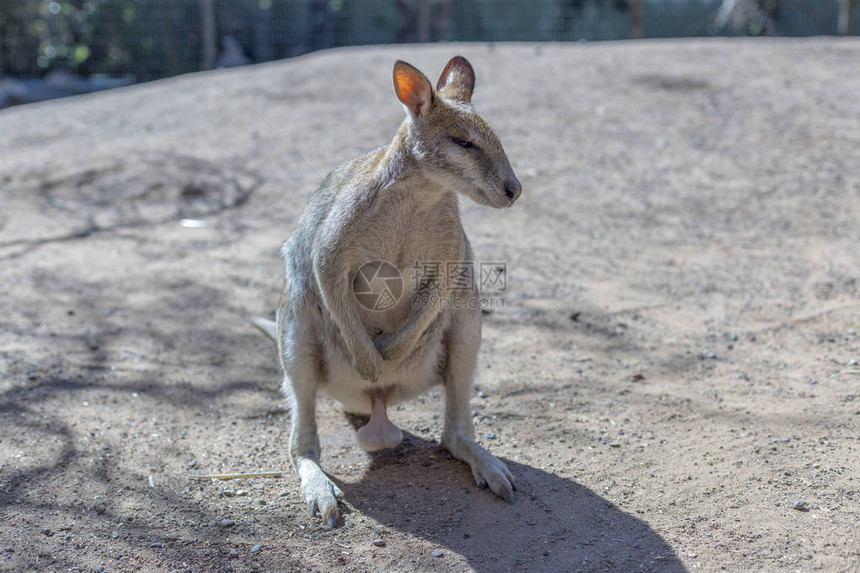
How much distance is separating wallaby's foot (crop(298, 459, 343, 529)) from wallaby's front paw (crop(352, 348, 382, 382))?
39 centimetres

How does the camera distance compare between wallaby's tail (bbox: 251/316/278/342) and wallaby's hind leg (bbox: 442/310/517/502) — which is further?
wallaby's tail (bbox: 251/316/278/342)

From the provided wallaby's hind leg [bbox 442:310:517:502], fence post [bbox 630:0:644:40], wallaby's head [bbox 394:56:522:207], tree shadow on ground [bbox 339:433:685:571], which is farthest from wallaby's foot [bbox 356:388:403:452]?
fence post [bbox 630:0:644:40]

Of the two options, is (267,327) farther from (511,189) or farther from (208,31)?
(208,31)

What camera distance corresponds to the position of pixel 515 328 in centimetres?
443

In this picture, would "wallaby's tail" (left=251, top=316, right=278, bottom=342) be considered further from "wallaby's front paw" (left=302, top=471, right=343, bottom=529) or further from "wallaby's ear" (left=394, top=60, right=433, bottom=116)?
"wallaby's ear" (left=394, top=60, right=433, bottom=116)

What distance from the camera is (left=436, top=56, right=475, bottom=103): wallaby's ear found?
3100 mm

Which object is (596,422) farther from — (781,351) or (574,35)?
(574,35)

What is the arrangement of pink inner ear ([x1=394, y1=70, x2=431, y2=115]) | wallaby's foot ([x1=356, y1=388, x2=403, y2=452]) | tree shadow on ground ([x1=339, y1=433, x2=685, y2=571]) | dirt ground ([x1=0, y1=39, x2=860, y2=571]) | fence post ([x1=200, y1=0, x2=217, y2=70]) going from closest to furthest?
1. tree shadow on ground ([x1=339, y1=433, x2=685, y2=571])
2. dirt ground ([x1=0, y1=39, x2=860, y2=571])
3. pink inner ear ([x1=394, y1=70, x2=431, y2=115])
4. wallaby's foot ([x1=356, y1=388, x2=403, y2=452])
5. fence post ([x1=200, y1=0, x2=217, y2=70])

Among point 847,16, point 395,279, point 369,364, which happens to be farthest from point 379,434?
Answer: point 847,16

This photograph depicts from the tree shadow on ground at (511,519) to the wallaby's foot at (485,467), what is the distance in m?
0.04

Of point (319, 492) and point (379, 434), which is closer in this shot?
point (319, 492)

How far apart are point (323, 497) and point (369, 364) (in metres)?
0.53

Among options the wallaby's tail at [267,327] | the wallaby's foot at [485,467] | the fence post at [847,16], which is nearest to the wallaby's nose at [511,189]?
the wallaby's foot at [485,467]

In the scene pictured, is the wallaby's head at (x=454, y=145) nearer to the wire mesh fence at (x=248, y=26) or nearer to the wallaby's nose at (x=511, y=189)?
the wallaby's nose at (x=511, y=189)
